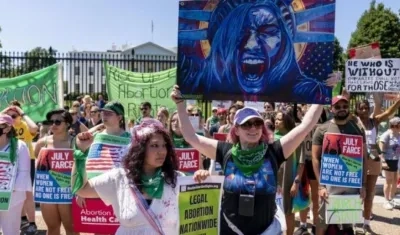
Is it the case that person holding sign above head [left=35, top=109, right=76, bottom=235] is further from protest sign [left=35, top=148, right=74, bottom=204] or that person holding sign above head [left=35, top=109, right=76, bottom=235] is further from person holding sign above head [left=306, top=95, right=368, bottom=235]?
person holding sign above head [left=306, top=95, right=368, bottom=235]

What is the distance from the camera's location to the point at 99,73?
18969 millimetres

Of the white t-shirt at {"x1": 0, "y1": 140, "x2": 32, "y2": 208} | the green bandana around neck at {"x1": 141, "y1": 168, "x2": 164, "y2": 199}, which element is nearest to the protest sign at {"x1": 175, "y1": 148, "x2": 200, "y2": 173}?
the white t-shirt at {"x1": 0, "y1": 140, "x2": 32, "y2": 208}

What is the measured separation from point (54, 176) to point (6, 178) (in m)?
0.71

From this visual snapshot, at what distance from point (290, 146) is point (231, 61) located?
83 cm

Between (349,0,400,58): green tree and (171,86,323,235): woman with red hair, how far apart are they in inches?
1563

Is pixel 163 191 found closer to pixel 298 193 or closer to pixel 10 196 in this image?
pixel 10 196

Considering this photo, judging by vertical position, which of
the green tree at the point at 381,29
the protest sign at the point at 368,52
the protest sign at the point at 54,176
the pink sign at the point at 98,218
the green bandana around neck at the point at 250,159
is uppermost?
the green tree at the point at 381,29

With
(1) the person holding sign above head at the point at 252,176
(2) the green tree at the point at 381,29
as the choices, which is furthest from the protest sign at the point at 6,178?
(2) the green tree at the point at 381,29

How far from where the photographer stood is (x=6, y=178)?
5500 millimetres

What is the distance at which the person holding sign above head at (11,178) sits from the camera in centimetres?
546

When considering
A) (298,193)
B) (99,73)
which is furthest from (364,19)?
(298,193)

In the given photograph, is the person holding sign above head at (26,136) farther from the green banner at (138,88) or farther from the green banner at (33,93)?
the green banner at (138,88)

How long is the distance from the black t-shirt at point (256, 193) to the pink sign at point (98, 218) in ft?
7.03

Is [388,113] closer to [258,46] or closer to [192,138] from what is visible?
[258,46]
